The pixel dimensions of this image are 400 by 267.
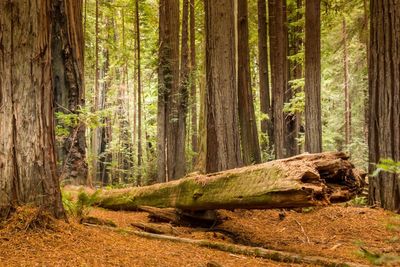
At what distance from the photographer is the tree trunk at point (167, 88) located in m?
13.9

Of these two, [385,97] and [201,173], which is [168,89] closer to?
[201,173]

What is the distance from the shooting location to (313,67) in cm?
1173

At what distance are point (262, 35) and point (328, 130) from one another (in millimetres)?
9771

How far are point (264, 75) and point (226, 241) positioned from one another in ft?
39.7

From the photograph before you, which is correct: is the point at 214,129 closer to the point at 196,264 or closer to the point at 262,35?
the point at 196,264

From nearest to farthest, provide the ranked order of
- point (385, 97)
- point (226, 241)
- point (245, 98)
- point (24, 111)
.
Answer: point (24, 111)
point (226, 241)
point (385, 97)
point (245, 98)

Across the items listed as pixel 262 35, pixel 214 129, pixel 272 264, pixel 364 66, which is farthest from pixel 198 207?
pixel 364 66

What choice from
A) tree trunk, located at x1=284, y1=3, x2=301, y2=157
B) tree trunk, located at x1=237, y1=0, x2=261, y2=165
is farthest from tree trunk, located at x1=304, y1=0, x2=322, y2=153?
tree trunk, located at x1=284, y1=3, x2=301, y2=157

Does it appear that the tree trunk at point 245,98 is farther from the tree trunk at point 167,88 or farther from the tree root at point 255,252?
the tree root at point 255,252

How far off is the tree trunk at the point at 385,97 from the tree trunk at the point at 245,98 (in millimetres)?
4198

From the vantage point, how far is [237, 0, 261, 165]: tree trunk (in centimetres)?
1148

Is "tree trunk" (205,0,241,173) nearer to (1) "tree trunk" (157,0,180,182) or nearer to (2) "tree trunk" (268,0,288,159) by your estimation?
(1) "tree trunk" (157,0,180,182)

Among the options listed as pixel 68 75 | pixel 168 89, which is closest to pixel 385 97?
pixel 68 75

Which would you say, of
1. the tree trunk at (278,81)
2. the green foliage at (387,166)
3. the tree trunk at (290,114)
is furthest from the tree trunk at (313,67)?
the green foliage at (387,166)
